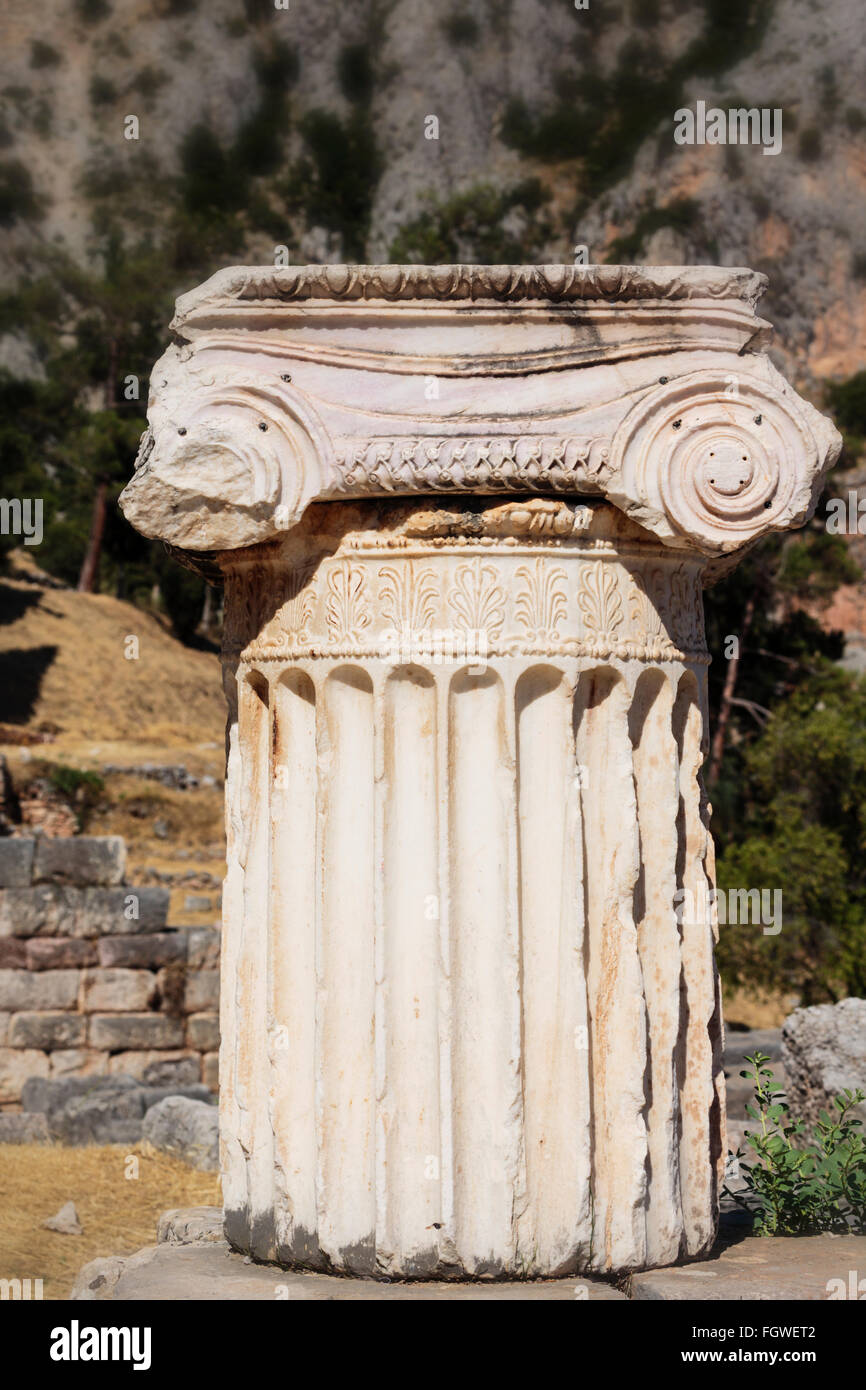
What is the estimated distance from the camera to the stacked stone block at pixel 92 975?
995 cm

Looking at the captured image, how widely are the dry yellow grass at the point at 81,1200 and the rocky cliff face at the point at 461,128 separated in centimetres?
3791

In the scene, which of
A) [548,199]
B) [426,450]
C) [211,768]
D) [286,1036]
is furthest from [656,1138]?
[548,199]

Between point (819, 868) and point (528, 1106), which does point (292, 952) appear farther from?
point (819, 868)

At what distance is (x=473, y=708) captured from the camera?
12.1ft

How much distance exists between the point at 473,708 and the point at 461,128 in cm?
5688

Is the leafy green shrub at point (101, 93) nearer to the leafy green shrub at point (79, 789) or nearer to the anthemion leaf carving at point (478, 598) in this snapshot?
the leafy green shrub at point (79, 789)

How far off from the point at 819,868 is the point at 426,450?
9233 mm

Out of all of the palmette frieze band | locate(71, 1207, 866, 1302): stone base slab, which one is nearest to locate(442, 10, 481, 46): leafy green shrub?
the palmette frieze band

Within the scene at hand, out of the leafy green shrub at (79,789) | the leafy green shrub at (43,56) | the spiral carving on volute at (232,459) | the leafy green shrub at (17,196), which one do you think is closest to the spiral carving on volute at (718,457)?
the spiral carving on volute at (232,459)

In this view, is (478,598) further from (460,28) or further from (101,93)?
(460,28)

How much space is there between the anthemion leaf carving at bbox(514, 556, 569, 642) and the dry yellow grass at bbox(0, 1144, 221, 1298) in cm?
333

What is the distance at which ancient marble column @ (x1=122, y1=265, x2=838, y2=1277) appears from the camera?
360cm

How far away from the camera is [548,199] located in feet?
162

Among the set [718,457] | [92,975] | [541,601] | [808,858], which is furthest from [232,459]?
[808,858]
